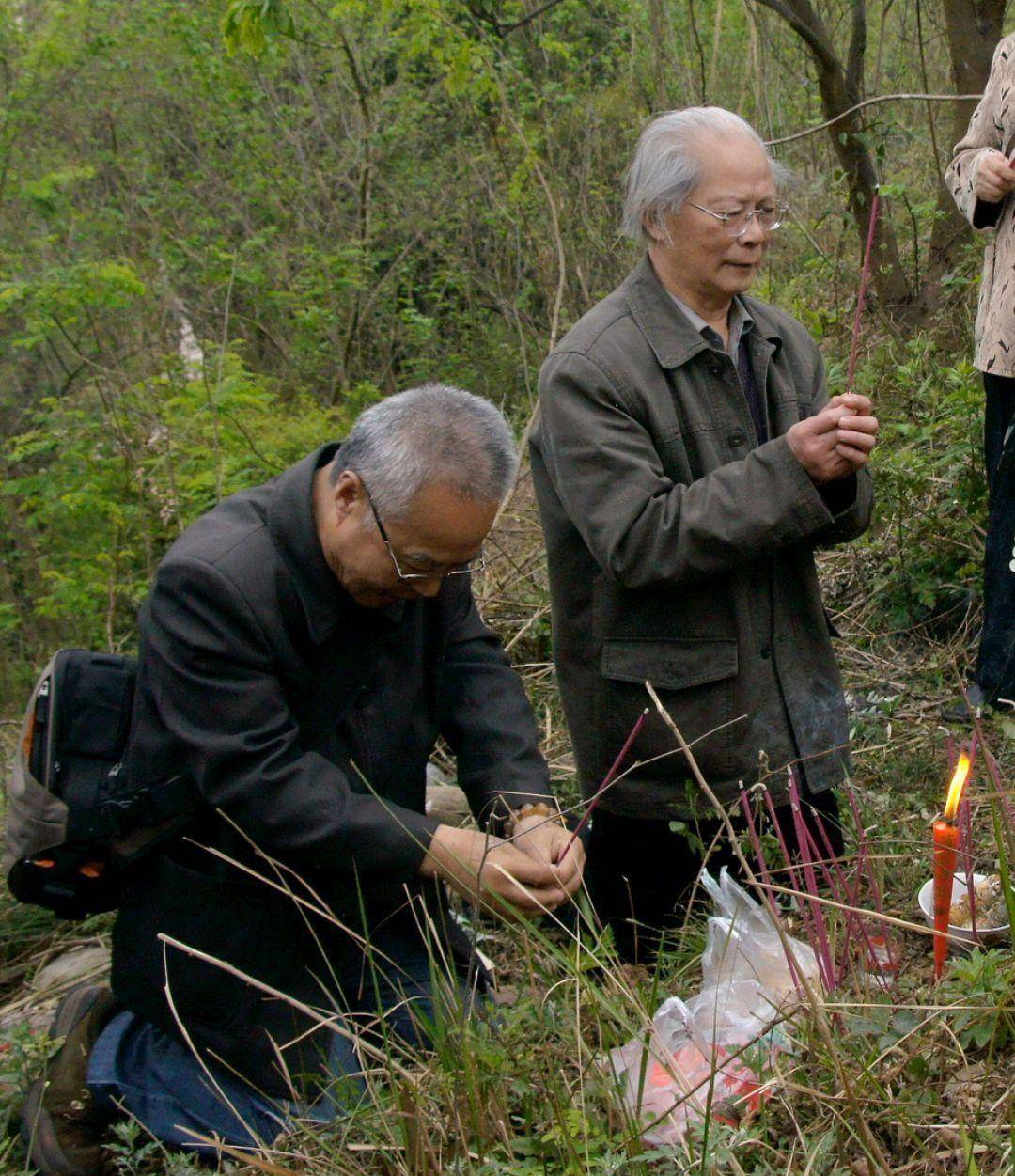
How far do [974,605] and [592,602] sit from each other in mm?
2161

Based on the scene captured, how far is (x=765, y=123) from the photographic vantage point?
7219mm

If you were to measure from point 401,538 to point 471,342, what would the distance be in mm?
8847

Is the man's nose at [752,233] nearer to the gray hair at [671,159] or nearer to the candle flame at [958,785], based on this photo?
the gray hair at [671,159]

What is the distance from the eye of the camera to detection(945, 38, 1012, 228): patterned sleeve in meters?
3.89

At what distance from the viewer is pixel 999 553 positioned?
394 centimetres

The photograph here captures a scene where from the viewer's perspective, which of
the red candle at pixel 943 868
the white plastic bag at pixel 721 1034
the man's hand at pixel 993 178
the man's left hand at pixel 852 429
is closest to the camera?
the red candle at pixel 943 868

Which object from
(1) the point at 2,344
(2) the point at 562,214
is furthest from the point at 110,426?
(1) the point at 2,344

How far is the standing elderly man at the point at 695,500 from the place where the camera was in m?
2.73

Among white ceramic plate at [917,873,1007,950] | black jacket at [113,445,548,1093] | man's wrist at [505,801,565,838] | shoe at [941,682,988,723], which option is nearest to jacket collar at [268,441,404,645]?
black jacket at [113,445,548,1093]

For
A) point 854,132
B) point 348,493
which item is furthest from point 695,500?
point 854,132

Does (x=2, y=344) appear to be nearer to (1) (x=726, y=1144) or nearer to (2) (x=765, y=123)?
(2) (x=765, y=123)

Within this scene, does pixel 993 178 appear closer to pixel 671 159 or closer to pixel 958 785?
pixel 671 159

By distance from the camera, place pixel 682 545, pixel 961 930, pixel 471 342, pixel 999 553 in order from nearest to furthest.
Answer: pixel 961 930, pixel 682 545, pixel 999 553, pixel 471 342

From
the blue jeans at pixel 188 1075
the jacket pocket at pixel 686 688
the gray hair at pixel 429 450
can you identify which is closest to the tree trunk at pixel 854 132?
the jacket pocket at pixel 686 688
